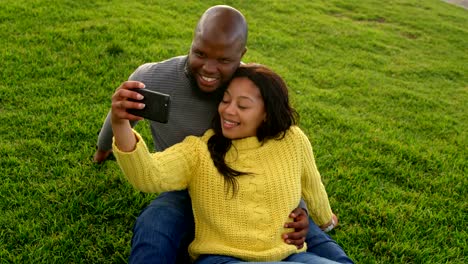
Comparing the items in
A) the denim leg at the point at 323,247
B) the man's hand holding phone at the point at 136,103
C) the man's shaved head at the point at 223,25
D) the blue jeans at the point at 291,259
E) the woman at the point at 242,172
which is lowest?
the denim leg at the point at 323,247

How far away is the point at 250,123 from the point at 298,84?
3.61 metres

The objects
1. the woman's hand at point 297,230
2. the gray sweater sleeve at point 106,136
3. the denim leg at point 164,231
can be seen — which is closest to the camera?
the denim leg at point 164,231

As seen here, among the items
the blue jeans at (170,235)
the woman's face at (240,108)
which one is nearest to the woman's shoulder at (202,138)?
the woman's face at (240,108)

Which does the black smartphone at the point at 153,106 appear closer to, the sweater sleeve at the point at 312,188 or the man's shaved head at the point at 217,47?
the man's shaved head at the point at 217,47

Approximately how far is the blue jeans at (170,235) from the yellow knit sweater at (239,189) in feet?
0.30

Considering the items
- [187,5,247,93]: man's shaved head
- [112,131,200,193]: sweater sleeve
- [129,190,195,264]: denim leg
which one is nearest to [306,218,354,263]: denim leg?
[129,190,195,264]: denim leg

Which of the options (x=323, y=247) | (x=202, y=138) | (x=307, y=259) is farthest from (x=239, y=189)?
(x=323, y=247)

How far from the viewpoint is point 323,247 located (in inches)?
107

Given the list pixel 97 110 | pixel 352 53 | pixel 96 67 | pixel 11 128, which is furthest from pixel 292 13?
pixel 11 128

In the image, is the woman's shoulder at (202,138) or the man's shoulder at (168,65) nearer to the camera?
the woman's shoulder at (202,138)

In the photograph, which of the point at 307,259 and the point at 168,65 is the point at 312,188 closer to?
the point at 307,259

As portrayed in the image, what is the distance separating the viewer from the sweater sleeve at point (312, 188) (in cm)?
276

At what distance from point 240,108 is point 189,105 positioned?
1.34 feet

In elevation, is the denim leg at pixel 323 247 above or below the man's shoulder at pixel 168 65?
below
